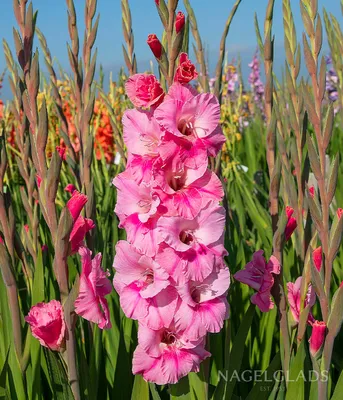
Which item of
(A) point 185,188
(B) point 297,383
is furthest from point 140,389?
(A) point 185,188

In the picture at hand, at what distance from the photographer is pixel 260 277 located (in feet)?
2.35

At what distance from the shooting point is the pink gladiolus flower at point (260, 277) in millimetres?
706

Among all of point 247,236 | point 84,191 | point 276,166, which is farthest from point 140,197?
point 247,236

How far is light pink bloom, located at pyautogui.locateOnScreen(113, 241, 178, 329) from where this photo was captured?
584 mm

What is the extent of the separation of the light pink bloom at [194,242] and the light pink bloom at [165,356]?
76 mm

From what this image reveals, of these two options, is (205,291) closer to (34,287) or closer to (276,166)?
(276,166)

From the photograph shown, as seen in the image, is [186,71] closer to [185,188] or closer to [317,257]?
[185,188]

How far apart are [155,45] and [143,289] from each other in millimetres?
269

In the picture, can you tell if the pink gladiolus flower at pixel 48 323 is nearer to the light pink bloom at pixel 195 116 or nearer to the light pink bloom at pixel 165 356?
the light pink bloom at pixel 165 356

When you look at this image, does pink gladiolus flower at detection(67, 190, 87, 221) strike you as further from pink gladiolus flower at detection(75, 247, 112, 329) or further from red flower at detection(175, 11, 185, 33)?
red flower at detection(175, 11, 185, 33)

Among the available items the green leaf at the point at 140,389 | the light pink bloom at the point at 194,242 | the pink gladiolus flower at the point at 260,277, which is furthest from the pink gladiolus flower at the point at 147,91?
the green leaf at the point at 140,389

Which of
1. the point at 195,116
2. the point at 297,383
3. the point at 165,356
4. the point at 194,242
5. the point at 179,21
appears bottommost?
the point at 297,383

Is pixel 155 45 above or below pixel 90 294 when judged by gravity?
above

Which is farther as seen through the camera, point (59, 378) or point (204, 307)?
point (59, 378)
